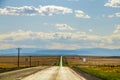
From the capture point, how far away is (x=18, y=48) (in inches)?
5221

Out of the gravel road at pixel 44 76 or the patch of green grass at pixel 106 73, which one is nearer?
the gravel road at pixel 44 76

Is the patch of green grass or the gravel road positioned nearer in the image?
the gravel road

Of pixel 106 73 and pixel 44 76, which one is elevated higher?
pixel 44 76

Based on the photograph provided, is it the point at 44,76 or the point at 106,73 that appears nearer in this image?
the point at 44,76
